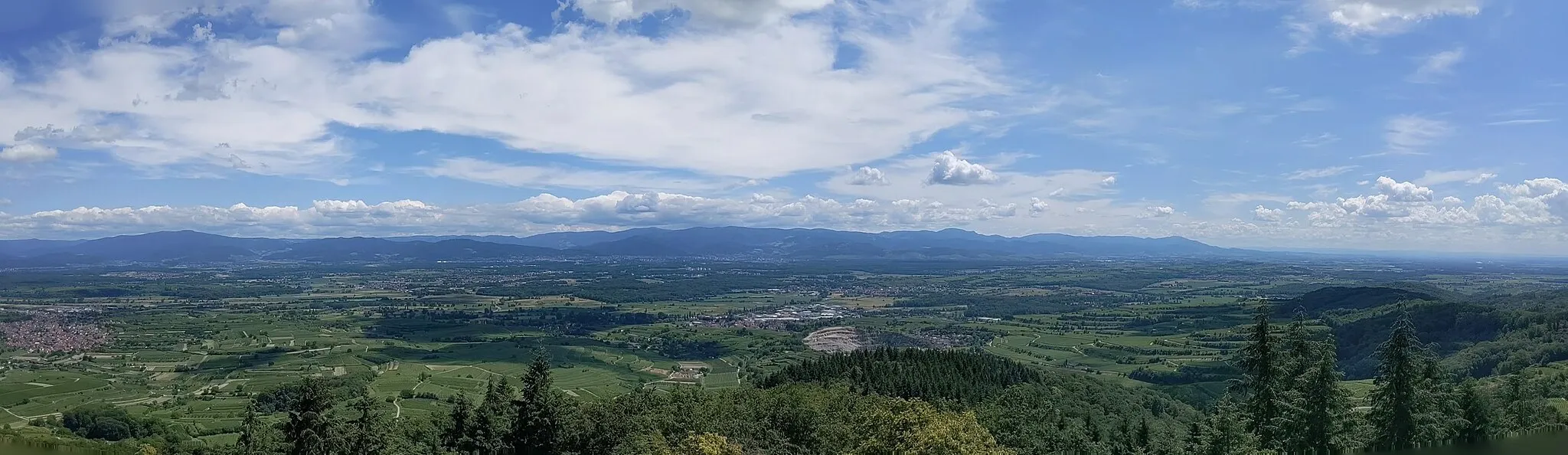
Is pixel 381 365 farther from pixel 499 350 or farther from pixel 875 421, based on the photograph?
pixel 875 421

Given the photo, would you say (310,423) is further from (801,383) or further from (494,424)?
(801,383)

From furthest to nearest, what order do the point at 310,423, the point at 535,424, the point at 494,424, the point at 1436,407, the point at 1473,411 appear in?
the point at 494,424
the point at 535,424
the point at 310,423
the point at 1473,411
the point at 1436,407

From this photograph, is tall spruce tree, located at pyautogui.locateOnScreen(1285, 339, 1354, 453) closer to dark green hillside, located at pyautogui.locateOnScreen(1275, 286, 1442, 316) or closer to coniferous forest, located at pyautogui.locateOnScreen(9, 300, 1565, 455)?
coniferous forest, located at pyautogui.locateOnScreen(9, 300, 1565, 455)

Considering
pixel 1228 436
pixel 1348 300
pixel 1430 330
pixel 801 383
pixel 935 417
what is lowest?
pixel 1430 330

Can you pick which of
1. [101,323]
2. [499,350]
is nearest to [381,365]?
[499,350]

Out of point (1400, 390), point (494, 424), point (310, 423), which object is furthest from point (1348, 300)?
point (310, 423)
